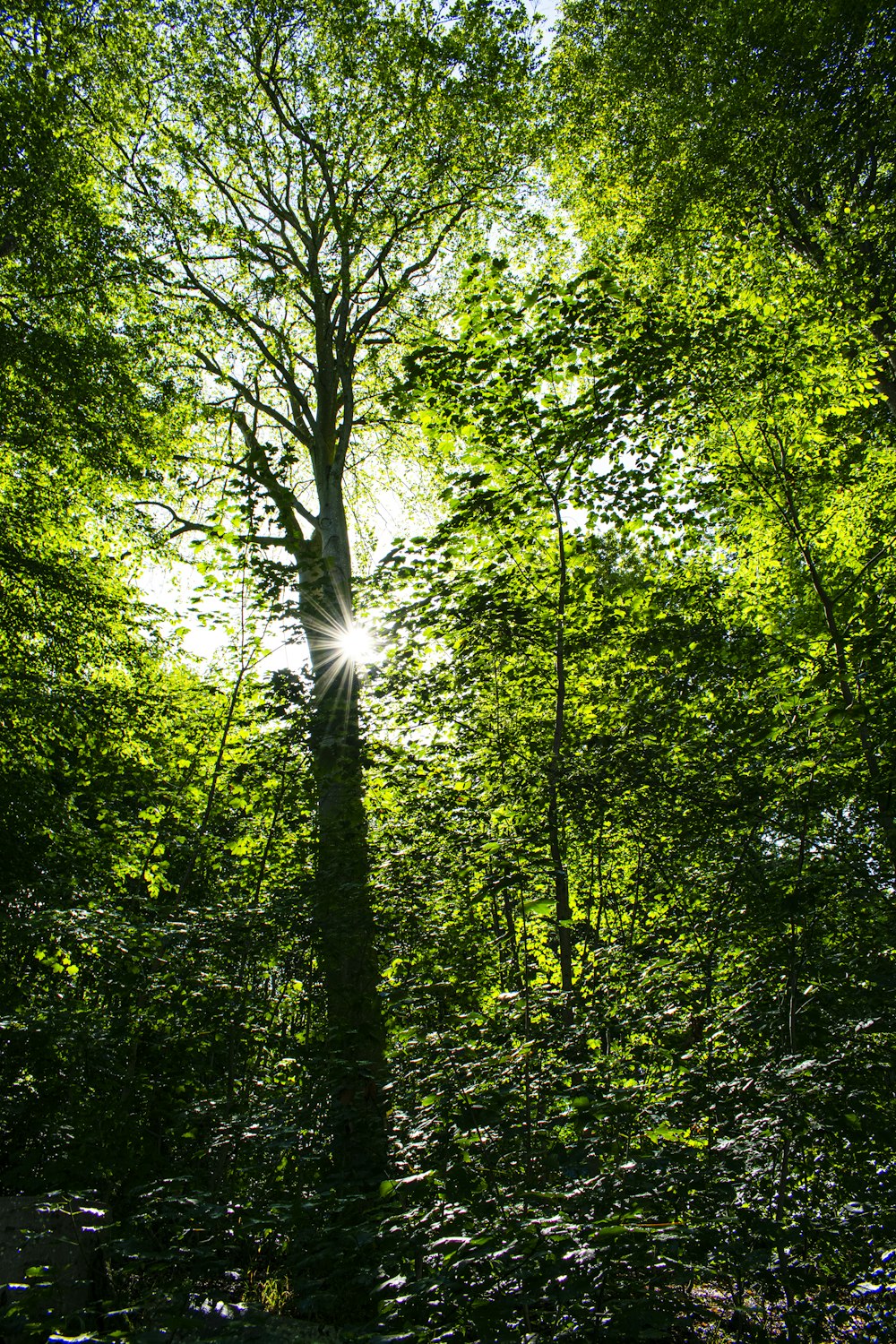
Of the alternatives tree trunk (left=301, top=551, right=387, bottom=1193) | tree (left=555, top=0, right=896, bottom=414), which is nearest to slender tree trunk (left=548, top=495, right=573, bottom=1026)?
tree trunk (left=301, top=551, right=387, bottom=1193)

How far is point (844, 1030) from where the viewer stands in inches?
103

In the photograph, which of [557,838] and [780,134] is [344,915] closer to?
[557,838]

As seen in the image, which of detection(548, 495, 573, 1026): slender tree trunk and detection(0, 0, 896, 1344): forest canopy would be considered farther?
detection(548, 495, 573, 1026): slender tree trunk

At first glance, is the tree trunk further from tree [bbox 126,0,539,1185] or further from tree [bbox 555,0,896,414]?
tree [bbox 555,0,896,414]

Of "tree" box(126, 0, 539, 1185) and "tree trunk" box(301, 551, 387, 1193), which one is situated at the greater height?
"tree" box(126, 0, 539, 1185)

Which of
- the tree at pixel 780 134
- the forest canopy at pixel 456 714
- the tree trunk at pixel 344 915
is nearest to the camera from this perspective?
the forest canopy at pixel 456 714

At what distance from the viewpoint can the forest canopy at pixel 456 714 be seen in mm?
2643

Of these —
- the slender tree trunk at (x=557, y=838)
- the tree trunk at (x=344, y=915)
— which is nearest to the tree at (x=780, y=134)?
the slender tree trunk at (x=557, y=838)

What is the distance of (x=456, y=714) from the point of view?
534 cm

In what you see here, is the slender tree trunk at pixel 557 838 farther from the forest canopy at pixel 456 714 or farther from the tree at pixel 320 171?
the tree at pixel 320 171

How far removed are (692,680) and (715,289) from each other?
337 cm

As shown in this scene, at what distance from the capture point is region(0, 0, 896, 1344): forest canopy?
8.67 ft

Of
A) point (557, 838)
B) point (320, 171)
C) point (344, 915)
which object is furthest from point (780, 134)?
point (344, 915)

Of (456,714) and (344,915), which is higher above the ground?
(456,714)
